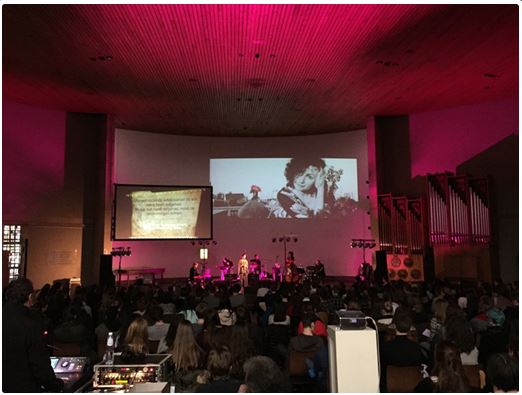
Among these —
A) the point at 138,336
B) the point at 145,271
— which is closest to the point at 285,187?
the point at 145,271

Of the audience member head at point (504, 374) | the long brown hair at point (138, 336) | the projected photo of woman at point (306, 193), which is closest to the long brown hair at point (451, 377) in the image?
the audience member head at point (504, 374)

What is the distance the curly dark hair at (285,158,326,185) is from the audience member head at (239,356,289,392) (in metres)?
16.5

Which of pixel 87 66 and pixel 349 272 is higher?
pixel 87 66

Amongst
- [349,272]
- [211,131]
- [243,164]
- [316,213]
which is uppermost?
[211,131]

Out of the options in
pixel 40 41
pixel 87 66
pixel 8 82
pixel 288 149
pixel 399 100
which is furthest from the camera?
pixel 288 149

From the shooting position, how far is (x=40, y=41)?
9648 millimetres

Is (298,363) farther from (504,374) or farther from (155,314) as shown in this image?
(504,374)

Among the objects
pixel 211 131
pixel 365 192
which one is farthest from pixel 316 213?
pixel 211 131

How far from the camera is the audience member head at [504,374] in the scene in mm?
2686

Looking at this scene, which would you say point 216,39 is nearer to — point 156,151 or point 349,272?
point 156,151

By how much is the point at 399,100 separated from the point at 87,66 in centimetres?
A: 910

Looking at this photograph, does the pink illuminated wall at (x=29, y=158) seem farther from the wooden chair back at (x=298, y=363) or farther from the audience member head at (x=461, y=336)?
the audience member head at (x=461, y=336)

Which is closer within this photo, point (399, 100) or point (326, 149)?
point (399, 100)

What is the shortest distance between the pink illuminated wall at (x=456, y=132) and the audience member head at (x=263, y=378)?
12.5m
